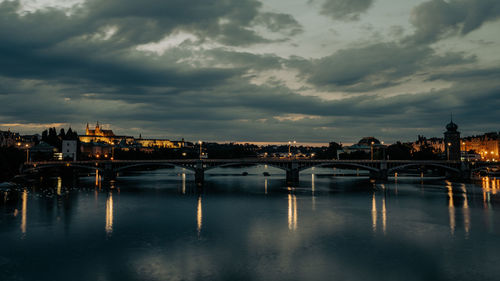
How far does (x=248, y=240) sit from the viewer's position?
32.1 m

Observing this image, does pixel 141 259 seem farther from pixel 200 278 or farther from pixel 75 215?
pixel 75 215

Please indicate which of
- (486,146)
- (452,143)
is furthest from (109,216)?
(486,146)

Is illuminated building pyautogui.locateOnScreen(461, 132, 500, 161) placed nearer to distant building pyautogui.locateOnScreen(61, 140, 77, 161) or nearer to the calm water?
the calm water

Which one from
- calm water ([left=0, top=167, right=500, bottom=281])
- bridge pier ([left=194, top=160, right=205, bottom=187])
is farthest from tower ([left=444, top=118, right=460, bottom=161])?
bridge pier ([left=194, top=160, right=205, bottom=187])

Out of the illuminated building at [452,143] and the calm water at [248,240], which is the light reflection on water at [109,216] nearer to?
the calm water at [248,240]

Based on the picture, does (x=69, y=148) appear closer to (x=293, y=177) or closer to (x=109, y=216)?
(x=293, y=177)

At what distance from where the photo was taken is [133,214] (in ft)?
151

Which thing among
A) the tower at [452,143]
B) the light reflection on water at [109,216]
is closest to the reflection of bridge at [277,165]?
the tower at [452,143]

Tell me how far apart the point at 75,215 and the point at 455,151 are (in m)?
125

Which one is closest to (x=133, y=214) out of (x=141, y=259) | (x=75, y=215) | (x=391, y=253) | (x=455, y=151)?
(x=75, y=215)

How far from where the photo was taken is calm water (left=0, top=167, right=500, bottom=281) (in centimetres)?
2369

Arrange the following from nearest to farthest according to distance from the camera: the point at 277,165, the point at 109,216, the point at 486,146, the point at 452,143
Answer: the point at 109,216 < the point at 277,165 < the point at 452,143 < the point at 486,146

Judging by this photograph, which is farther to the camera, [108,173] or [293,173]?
[108,173]

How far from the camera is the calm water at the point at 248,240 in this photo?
23.7 metres
